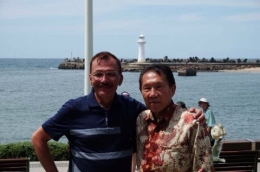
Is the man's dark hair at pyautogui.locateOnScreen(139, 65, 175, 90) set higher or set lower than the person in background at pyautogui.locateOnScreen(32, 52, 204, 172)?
higher

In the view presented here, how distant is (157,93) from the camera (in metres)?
3.03

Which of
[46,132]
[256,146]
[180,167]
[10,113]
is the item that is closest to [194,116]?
[180,167]

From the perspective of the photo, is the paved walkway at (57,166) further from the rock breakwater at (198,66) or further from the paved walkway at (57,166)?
the rock breakwater at (198,66)

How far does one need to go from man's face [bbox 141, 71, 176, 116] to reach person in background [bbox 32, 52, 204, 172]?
0.77 feet

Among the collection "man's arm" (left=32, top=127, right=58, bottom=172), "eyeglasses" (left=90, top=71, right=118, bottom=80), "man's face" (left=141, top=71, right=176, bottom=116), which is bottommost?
"man's arm" (left=32, top=127, right=58, bottom=172)

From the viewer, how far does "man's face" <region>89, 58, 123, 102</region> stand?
318cm

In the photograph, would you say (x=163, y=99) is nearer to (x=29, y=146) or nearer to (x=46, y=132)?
(x=46, y=132)

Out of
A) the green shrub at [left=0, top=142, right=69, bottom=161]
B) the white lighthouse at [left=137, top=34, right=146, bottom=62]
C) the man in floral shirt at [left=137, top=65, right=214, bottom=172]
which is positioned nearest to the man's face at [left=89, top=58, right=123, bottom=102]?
the man in floral shirt at [left=137, top=65, right=214, bottom=172]

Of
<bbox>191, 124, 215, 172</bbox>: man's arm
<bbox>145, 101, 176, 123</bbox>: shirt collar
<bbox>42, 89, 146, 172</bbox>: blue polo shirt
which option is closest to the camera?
<bbox>191, 124, 215, 172</bbox>: man's arm

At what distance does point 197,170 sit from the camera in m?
2.92

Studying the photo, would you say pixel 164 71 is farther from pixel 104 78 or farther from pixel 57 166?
pixel 57 166

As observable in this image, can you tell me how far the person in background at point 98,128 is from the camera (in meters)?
3.16

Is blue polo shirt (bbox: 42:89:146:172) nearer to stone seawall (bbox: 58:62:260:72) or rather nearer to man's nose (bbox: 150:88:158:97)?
man's nose (bbox: 150:88:158:97)

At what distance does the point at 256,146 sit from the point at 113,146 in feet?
26.0
